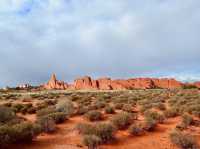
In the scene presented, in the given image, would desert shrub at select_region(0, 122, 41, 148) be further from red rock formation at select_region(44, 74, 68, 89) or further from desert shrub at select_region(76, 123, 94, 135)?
red rock formation at select_region(44, 74, 68, 89)

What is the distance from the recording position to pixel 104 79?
125188 millimetres

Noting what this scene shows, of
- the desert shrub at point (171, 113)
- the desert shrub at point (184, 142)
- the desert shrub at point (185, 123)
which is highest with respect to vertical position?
the desert shrub at point (171, 113)

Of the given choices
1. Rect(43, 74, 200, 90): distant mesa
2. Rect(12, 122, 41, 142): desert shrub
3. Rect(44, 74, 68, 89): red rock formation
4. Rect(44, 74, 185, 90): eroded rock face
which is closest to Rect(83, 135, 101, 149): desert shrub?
Rect(12, 122, 41, 142): desert shrub

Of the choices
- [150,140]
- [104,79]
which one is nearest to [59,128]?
[150,140]

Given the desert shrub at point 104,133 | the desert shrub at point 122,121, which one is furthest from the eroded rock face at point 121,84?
the desert shrub at point 104,133

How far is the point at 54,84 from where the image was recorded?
134125 millimetres

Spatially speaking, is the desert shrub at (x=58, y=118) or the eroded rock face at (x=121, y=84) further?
the eroded rock face at (x=121, y=84)

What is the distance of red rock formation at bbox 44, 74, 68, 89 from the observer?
430ft

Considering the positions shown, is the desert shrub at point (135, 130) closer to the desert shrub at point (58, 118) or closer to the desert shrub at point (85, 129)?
the desert shrub at point (85, 129)

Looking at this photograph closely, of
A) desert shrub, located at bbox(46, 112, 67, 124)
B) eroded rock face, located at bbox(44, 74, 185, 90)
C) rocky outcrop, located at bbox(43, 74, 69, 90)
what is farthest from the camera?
rocky outcrop, located at bbox(43, 74, 69, 90)

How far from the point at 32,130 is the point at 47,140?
0.77 m

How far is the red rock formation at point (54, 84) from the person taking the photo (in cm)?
13120

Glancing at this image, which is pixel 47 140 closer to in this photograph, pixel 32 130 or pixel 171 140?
pixel 32 130

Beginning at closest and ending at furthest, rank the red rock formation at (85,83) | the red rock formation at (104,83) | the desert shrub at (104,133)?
the desert shrub at (104,133), the red rock formation at (104,83), the red rock formation at (85,83)
